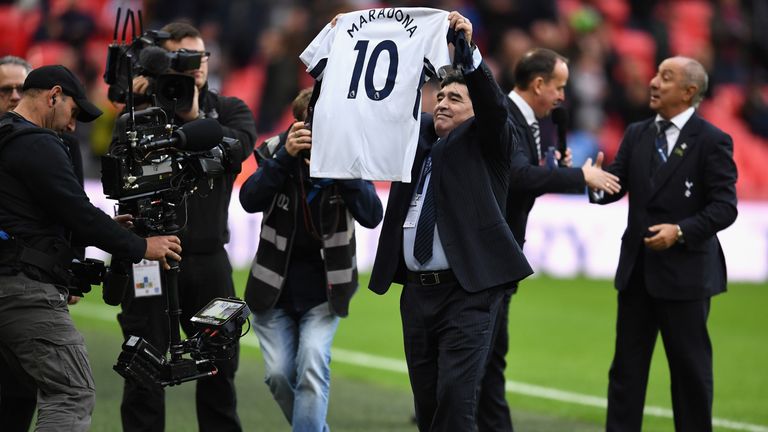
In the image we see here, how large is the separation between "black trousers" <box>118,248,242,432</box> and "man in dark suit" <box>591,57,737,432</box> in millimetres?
2481

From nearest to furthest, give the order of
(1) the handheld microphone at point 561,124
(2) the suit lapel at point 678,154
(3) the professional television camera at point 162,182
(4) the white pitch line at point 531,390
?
1. (3) the professional television camera at point 162,182
2. (2) the suit lapel at point 678,154
3. (1) the handheld microphone at point 561,124
4. (4) the white pitch line at point 531,390

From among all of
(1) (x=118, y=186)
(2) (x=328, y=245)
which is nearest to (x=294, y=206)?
(2) (x=328, y=245)

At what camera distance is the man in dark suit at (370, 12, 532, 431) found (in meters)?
5.97

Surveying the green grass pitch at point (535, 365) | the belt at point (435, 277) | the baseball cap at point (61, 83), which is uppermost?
the baseball cap at point (61, 83)

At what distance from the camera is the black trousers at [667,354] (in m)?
7.34

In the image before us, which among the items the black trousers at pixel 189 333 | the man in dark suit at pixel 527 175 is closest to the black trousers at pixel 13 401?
the black trousers at pixel 189 333

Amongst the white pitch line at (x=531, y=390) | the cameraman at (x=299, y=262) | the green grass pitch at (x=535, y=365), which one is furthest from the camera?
the green grass pitch at (x=535, y=365)

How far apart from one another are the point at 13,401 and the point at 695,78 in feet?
15.5

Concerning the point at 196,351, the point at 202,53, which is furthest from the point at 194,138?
the point at 196,351

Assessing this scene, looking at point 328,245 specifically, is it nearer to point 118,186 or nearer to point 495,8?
point 118,186

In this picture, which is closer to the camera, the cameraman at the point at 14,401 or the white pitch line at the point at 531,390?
the cameraman at the point at 14,401

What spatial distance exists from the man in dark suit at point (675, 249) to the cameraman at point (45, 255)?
3159 mm

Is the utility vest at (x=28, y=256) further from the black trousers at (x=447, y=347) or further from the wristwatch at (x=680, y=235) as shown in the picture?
the wristwatch at (x=680, y=235)

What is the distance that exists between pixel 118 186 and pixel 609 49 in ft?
52.6
